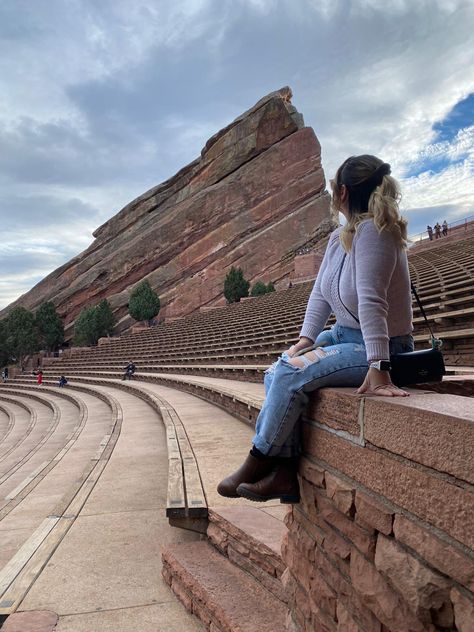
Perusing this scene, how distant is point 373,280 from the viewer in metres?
2.05

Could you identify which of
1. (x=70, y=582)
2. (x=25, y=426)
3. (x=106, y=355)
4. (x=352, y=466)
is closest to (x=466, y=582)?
(x=352, y=466)

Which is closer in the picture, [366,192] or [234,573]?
[366,192]

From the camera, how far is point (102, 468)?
18.4 feet

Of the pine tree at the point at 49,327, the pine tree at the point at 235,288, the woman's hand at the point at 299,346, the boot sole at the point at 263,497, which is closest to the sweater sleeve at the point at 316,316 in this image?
the woman's hand at the point at 299,346

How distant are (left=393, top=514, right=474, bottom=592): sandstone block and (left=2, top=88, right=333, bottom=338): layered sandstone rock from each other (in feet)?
155

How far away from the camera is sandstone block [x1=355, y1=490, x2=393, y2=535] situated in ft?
5.11

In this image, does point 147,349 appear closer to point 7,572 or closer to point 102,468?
point 102,468

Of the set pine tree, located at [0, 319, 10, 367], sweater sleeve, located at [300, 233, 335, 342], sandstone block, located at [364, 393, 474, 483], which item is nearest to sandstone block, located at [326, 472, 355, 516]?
sandstone block, located at [364, 393, 474, 483]

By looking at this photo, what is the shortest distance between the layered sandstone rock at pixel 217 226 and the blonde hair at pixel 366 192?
152 ft

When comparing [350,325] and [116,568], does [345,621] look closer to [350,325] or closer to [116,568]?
[350,325]

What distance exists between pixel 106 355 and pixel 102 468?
2704 cm

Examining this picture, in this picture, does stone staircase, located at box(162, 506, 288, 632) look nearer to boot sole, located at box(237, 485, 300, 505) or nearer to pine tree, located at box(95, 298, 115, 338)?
boot sole, located at box(237, 485, 300, 505)

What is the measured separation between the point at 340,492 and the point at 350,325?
2.66ft

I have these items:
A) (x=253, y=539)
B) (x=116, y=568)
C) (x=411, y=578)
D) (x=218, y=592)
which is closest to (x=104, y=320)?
(x=116, y=568)
